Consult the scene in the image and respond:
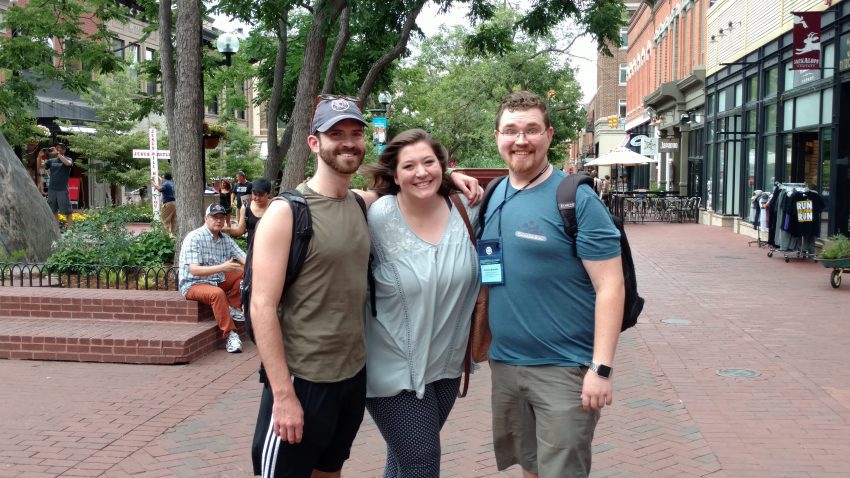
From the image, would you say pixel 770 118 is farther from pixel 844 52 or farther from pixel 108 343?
pixel 108 343

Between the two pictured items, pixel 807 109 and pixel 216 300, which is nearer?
pixel 216 300

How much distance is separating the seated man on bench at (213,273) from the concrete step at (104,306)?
0.56 feet

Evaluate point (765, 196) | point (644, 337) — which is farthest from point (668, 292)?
point (765, 196)

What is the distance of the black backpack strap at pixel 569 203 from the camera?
3.11 meters

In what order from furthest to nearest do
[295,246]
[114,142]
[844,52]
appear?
[114,142] < [844,52] < [295,246]

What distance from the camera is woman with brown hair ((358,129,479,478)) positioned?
10.9ft

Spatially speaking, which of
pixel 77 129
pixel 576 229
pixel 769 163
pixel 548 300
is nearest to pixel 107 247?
pixel 548 300

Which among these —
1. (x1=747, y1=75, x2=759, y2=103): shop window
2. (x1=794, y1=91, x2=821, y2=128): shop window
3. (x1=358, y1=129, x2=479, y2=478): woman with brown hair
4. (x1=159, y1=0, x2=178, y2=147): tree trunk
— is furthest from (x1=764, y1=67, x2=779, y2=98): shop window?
(x1=358, y1=129, x2=479, y2=478): woman with brown hair

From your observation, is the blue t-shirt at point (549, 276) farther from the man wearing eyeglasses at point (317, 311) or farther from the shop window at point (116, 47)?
the shop window at point (116, 47)

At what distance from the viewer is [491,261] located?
10.7ft

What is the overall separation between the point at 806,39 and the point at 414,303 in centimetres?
1482

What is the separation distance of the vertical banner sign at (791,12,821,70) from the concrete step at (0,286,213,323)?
1206 centimetres

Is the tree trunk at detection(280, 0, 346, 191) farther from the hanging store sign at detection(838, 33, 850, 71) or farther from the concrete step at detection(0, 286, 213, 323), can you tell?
the hanging store sign at detection(838, 33, 850, 71)

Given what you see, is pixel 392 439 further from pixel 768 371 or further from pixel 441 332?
pixel 768 371
